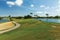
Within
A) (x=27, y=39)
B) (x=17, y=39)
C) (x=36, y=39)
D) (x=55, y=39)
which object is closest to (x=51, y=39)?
(x=55, y=39)

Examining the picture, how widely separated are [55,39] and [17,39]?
15.4 ft

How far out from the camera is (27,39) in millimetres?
16547

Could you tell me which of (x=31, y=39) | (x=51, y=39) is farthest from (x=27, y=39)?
(x=51, y=39)

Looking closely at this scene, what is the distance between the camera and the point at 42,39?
16750mm

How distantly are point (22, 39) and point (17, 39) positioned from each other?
2.00 feet

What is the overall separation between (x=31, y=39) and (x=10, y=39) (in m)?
2.54

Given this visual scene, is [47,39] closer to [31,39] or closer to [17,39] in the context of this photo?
[31,39]

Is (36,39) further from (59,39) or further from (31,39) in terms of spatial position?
(59,39)

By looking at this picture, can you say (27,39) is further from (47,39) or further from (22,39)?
(47,39)

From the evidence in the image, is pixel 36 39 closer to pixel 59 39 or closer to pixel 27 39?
pixel 27 39

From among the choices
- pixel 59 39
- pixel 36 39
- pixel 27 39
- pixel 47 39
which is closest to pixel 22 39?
pixel 27 39

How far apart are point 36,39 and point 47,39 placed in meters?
1.37

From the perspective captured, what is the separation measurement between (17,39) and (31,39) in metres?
1.70

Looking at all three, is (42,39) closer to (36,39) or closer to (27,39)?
(36,39)
